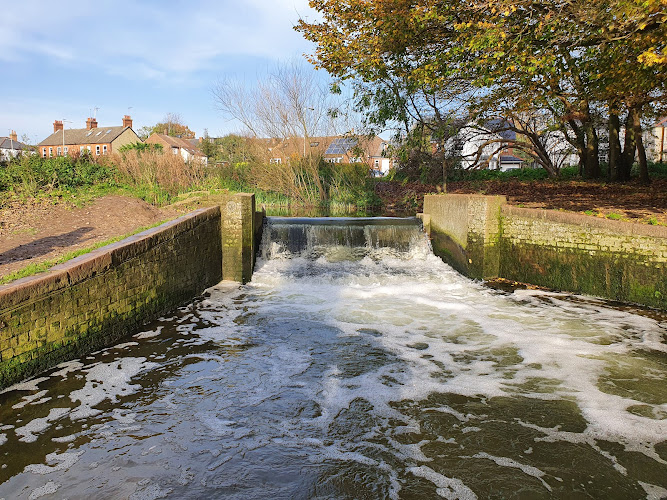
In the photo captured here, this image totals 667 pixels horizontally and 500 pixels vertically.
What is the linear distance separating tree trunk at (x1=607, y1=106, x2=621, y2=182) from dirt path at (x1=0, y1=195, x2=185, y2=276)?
45.9 ft

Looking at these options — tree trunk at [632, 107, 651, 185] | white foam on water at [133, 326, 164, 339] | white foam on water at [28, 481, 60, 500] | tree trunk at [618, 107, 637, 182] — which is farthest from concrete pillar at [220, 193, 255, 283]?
tree trunk at [618, 107, 637, 182]

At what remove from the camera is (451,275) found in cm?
1061

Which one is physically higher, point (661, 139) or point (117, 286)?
point (661, 139)

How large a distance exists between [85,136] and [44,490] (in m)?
61.4

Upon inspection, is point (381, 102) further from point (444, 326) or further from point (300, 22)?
point (444, 326)

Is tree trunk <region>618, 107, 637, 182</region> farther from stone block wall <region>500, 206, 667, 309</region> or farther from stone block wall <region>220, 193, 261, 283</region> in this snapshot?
stone block wall <region>220, 193, 261, 283</region>

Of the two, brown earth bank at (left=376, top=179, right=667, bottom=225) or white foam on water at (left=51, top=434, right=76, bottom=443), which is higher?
brown earth bank at (left=376, top=179, right=667, bottom=225)

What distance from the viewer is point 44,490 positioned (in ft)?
11.6

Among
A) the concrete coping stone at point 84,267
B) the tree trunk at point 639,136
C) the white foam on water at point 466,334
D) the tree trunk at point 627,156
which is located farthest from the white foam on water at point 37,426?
A: the tree trunk at point 627,156

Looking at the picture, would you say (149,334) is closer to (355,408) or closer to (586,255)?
(355,408)

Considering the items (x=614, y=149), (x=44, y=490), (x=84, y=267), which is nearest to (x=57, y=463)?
(x=44, y=490)

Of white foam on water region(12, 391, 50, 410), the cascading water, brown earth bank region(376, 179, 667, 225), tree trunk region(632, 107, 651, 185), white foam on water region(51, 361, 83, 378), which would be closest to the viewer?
the cascading water

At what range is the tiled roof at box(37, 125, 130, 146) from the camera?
54.2 m

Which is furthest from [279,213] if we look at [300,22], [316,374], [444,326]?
[316,374]
